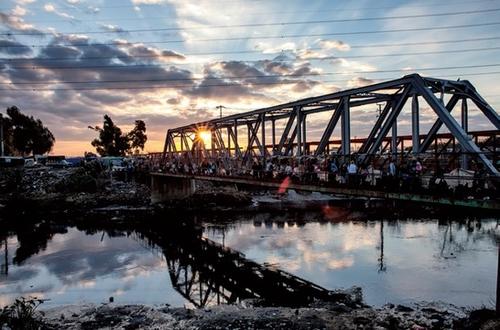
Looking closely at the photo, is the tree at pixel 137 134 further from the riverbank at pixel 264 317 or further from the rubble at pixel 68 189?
the riverbank at pixel 264 317

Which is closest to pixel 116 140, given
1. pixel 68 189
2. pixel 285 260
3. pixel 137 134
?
pixel 137 134

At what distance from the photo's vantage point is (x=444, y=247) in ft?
95.5

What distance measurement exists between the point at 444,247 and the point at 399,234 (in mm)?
5700

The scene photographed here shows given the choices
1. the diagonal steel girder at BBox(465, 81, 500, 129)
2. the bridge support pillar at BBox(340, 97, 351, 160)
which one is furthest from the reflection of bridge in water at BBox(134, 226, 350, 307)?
the diagonal steel girder at BBox(465, 81, 500, 129)

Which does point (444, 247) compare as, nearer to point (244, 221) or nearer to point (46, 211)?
point (244, 221)

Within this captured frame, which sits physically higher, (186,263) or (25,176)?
(25,176)

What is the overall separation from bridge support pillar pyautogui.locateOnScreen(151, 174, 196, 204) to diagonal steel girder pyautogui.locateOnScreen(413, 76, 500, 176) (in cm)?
4187

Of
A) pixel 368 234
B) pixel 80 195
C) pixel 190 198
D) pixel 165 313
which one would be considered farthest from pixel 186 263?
pixel 80 195

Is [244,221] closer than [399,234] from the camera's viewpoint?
No

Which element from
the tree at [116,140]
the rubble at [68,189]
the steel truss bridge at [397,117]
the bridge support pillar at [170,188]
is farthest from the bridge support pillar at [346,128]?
the tree at [116,140]

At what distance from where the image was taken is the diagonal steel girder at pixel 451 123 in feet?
48.8

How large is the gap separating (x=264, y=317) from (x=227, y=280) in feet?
25.6

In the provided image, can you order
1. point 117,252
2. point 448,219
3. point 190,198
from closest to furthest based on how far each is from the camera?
point 117,252 → point 448,219 → point 190,198

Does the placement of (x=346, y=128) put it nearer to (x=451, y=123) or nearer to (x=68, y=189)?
(x=451, y=123)
